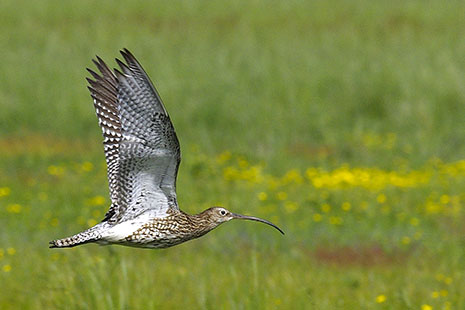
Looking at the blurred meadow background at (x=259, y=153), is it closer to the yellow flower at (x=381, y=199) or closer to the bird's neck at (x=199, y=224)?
the yellow flower at (x=381, y=199)

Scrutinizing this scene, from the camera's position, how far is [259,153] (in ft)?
48.9

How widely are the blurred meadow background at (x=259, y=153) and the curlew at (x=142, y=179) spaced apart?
2.00 feet

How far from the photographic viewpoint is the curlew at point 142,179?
5.69 metres

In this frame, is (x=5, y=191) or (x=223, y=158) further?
(x=223, y=158)

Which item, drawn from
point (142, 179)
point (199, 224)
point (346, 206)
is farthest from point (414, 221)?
point (142, 179)

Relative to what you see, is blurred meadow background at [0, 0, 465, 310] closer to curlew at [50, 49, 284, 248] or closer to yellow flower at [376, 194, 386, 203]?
yellow flower at [376, 194, 386, 203]

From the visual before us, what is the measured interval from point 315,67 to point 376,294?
12.1 metres

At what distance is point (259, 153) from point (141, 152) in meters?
9.12

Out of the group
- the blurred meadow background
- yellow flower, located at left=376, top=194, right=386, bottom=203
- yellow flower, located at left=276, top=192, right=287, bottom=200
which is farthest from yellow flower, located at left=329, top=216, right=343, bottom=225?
yellow flower, located at left=276, top=192, right=287, bottom=200

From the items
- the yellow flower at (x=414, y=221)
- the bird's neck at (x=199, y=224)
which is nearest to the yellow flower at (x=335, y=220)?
the yellow flower at (x=414, y=221)

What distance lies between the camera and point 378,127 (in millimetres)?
16875

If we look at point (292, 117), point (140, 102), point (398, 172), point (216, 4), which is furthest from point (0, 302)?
point (216, 4)

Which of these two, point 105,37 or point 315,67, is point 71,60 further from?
point 315,67

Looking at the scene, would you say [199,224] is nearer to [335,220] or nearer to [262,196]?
[335,220]
